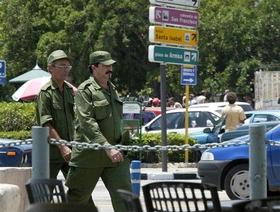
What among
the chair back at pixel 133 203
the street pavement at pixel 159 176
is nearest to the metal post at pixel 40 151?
the chair back at pixel 133 203

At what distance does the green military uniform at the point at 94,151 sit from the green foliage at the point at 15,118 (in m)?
16.6

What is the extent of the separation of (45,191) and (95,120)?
229cm

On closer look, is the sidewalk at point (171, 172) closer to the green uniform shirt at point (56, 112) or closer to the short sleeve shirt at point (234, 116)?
the short sleeve shirt at point (234, 116)

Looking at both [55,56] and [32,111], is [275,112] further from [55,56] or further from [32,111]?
[55,56]

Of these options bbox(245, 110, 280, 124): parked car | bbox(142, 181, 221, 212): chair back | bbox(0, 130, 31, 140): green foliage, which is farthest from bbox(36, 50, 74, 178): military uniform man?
bbox(0, 130, 31, 140): green foliage

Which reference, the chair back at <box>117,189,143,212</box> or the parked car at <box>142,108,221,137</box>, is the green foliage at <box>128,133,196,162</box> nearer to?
the parked car at <box>142,108,221,137</box>

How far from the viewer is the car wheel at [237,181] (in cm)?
1333

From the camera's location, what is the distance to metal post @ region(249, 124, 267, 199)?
22.3ft

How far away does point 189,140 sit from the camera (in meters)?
20.8

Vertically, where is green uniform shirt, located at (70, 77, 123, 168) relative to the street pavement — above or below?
above

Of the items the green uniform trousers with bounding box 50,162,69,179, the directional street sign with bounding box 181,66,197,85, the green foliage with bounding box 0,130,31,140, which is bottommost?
the green foliage with bounding box 0,130,31,140

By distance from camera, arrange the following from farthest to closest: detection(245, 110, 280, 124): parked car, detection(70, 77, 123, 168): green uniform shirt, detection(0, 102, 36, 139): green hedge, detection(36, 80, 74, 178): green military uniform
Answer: detection(0, 102, 36, 139): green hedge, detection(245, 110, 280, 124): parked car, detection(36, 80, 74, 178): green military uniform, detection(70, 77, 123, 168): green uniform shirt

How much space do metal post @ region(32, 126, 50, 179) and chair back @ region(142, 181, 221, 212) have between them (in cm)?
181

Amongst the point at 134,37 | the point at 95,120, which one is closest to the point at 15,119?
the point at 95,120
